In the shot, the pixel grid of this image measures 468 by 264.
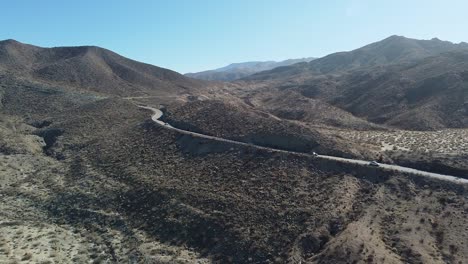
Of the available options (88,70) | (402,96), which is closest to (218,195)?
(402,96)

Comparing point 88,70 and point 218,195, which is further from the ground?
point 88,70

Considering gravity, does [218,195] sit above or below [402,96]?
below

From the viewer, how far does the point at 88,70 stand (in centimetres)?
12825

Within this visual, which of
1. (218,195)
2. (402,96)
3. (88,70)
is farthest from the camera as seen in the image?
(88,70)

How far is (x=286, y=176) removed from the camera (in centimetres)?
4547

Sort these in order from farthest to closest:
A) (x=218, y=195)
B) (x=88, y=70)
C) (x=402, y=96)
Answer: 1. (x=88, y=70)
2. (x=402, y=96)
3. (x=218, y=195)

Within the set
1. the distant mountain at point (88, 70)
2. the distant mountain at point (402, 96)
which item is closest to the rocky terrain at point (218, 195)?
the distant mountain at point (402, 96)

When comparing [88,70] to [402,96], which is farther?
[88,70]

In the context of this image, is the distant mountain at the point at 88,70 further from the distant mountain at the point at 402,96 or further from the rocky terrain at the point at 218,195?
the rocky terrain at the point at 218,195

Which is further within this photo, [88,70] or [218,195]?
[88,70]

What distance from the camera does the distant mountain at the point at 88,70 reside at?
11769 centimetres

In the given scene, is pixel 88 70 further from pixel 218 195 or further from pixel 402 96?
pixel 218 195

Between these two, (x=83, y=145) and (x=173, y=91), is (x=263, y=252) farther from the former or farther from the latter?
(x=173, y=91)

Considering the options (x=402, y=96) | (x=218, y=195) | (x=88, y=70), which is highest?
(x=88, y=70)
